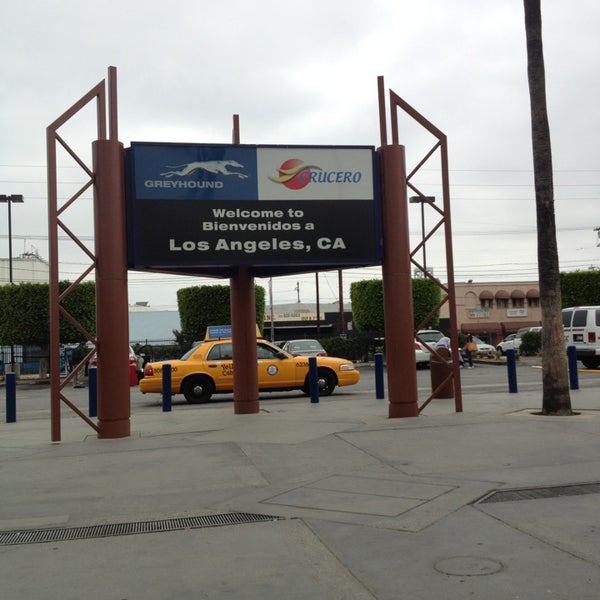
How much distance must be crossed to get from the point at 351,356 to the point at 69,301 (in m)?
14.5

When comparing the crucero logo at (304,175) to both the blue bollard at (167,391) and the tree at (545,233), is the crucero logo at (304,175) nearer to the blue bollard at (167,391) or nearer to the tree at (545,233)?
the tree at (545,233)

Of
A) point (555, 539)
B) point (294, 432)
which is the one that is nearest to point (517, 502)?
point (555, 539)

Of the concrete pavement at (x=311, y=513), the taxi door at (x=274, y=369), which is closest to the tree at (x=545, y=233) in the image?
the concrete pavement at (x=311, y=513)

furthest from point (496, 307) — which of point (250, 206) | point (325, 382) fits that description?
point (250, 206)

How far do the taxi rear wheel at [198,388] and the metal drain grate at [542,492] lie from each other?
1160cm

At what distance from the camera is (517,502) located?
6.45 m

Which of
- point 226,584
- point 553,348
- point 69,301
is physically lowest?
point 226,584

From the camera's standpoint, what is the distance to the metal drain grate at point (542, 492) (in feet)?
21.6

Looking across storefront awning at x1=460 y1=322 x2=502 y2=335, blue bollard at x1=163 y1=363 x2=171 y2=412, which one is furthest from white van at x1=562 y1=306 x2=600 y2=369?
storefront awning at x1=460 y1=322 x2=502 y2=335

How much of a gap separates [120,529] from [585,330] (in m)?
19.6

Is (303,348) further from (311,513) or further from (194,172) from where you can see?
(311,513)

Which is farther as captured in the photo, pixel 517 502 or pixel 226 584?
pixel 517 502

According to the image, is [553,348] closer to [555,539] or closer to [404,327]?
[404,327]

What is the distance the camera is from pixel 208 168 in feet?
38.7
